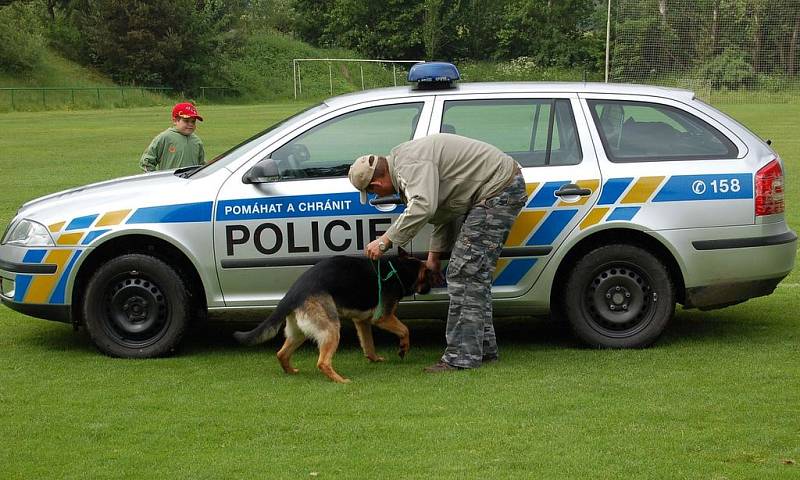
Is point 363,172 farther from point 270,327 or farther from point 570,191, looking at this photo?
point 570,191

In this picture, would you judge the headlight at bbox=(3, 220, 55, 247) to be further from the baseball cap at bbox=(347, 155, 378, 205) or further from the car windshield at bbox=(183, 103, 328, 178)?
the baseball cap at bbox=(347, 155, 378, 205)

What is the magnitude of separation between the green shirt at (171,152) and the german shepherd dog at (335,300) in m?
3.08

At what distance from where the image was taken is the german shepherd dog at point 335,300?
633 cm

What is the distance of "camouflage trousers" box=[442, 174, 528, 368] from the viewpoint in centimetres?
647

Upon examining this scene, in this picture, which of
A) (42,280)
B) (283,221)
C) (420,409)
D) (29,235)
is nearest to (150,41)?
(29,235)

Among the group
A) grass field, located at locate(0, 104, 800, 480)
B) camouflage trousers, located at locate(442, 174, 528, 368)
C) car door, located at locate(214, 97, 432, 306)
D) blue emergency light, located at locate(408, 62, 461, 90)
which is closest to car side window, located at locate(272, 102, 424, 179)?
car door, located at locate(214, 97, 432, 306)

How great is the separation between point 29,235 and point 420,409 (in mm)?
2848

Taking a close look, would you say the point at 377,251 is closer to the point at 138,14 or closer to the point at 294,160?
the point at 294,160

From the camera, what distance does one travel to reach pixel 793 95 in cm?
4056

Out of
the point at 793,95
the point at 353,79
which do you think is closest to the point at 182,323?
the point at 793,95

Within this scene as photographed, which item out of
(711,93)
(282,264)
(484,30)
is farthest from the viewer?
(484,30)

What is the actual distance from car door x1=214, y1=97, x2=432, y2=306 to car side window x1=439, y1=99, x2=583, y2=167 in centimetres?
79

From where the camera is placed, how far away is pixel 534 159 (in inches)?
276

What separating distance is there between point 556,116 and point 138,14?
59.1 metres
